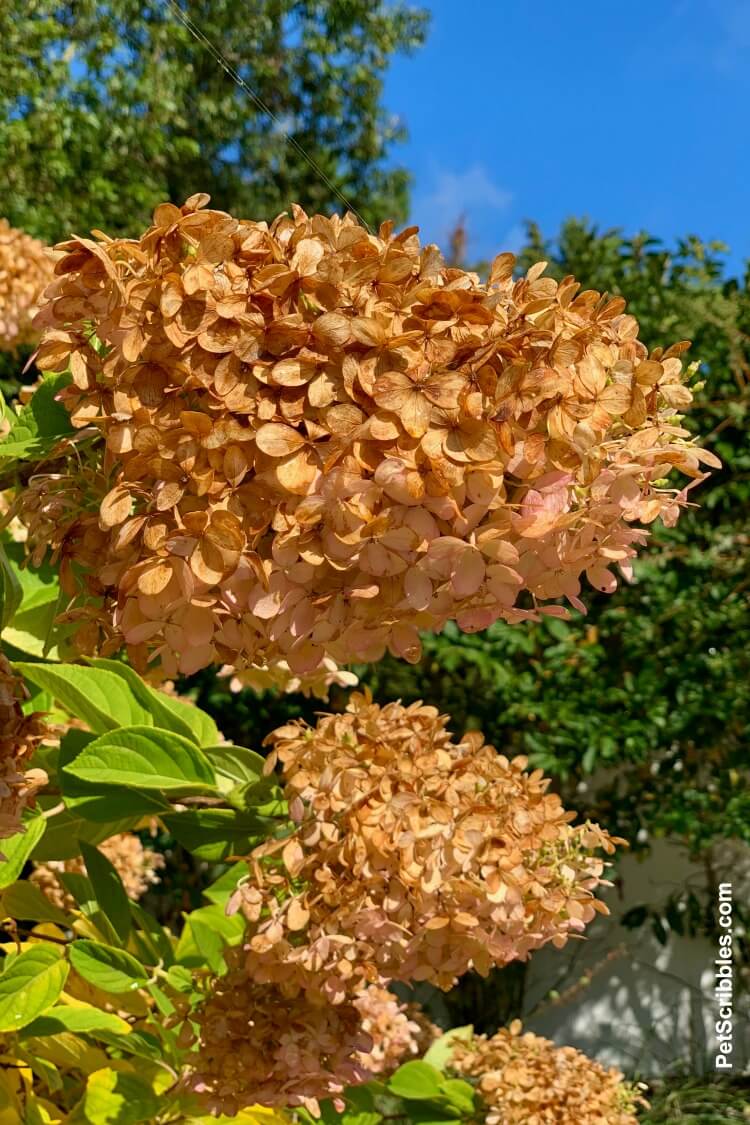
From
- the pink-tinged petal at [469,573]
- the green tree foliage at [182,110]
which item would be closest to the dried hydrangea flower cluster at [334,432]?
the pink-tinged petal at [469,573]

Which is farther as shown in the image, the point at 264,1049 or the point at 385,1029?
the point at 385,1029

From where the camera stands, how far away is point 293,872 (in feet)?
2.92

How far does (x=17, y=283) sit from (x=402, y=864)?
1.59 meters

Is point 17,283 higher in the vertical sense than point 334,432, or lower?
higher

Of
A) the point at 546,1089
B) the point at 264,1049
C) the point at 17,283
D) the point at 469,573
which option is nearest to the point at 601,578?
the point at 469,573

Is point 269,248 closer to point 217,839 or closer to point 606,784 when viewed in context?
point 217,839

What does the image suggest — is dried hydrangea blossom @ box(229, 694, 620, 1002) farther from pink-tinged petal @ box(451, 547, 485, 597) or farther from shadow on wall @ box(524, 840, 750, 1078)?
shadow on wall @ box(524, 840, 750, 1078)

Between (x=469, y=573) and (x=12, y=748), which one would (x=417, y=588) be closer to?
(x=469, y=573)

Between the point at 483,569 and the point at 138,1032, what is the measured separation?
2.70 feet

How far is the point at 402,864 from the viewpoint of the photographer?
84 cm

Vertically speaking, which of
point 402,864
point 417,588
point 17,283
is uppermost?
point 17,283

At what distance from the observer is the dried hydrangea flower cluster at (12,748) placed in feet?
2.32

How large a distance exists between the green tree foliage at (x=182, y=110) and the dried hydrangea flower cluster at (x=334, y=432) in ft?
10.0

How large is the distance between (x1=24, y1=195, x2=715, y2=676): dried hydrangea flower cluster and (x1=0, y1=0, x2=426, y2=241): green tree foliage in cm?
305
